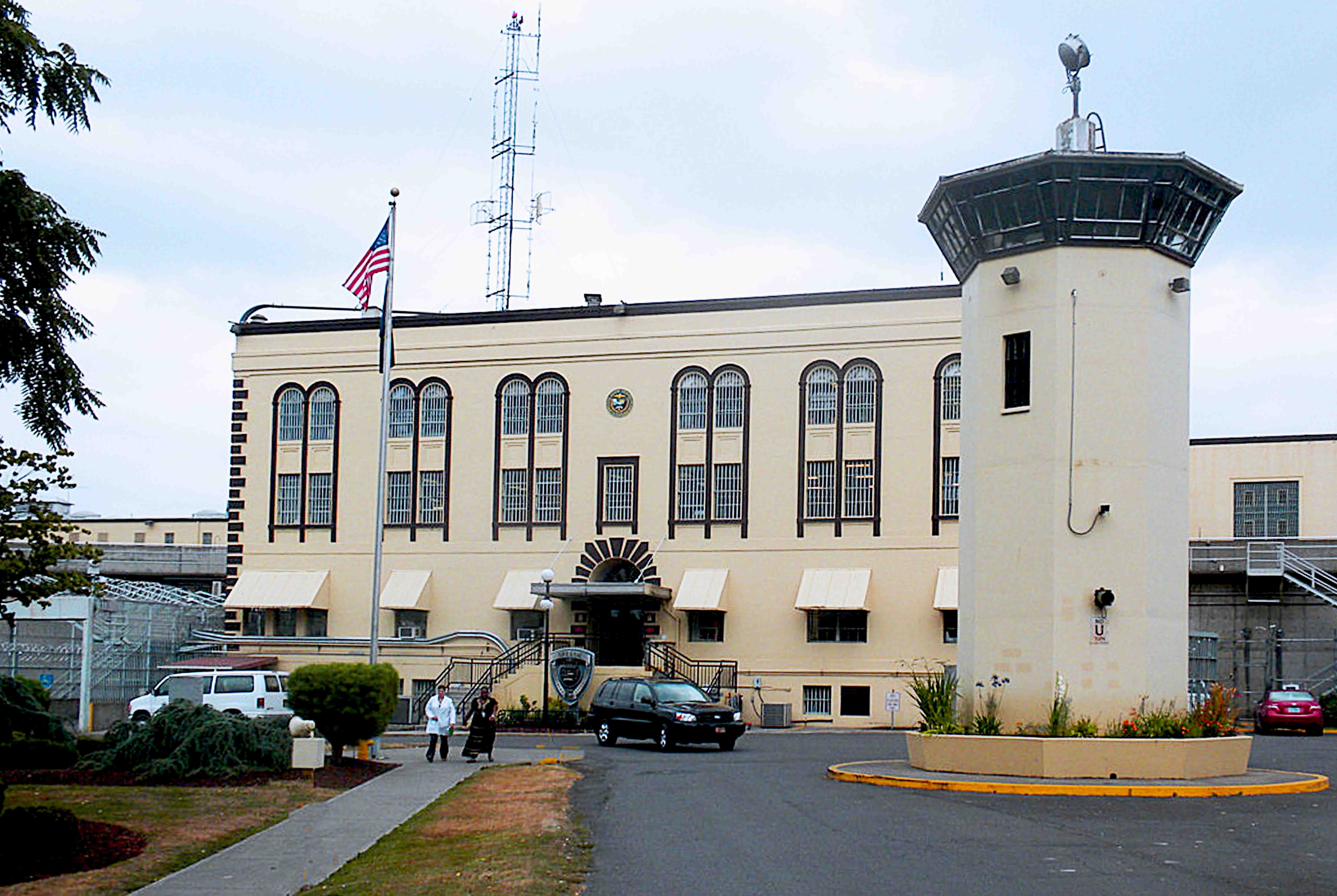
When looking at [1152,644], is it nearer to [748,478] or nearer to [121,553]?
[748,478]

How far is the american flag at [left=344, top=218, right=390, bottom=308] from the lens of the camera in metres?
33.8

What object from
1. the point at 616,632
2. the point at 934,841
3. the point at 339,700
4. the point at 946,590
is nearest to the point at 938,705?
the point at 934,841

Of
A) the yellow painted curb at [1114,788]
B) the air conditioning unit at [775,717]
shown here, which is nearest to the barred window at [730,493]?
the air conditioning unit at [775,717]

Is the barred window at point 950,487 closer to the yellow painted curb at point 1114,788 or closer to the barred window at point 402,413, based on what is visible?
the barred window at point 402,413

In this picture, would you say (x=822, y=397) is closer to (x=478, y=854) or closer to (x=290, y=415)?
(x=290, y=415)

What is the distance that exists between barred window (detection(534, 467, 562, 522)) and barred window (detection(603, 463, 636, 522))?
151cm

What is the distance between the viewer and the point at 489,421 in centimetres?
4903

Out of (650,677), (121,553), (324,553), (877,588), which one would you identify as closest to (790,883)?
(650,677)

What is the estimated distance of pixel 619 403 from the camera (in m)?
47.7

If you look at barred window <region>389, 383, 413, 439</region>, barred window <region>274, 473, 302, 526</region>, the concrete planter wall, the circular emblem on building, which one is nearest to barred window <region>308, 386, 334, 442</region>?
barred window <region>274, 473, 302, 526</region>

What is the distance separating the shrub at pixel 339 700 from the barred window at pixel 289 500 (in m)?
24.4

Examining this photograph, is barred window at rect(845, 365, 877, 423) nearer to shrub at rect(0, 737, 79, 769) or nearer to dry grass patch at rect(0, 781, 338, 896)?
dry grass patch at rect(0, 781, 338, 896)

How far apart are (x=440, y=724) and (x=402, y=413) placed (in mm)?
21509

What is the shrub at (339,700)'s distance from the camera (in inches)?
1038
